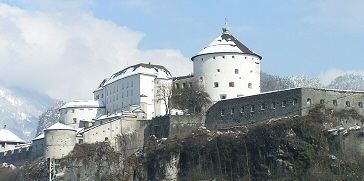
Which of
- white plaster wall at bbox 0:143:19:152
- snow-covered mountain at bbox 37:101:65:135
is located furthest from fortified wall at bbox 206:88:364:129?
snow-covered mountain at bbox 37:101:65:135

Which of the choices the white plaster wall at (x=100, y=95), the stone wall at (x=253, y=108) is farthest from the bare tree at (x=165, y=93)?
the white plaster wall at (x=100, y=95)

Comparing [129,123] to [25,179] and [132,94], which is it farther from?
[25,179]

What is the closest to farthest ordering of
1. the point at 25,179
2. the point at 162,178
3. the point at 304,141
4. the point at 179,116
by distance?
the point at 304,141 < the point at 162,178 < the point at 179,116 < the point at 25,179

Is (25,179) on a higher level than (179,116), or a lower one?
lower

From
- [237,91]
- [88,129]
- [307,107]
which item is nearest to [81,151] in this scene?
[88,129]

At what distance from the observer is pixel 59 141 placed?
306ft

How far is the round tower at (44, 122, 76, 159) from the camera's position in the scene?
92.4m

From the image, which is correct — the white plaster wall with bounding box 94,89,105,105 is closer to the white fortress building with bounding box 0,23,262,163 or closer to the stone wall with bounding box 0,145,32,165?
the white fortress building with bounding box 0,23,262,163

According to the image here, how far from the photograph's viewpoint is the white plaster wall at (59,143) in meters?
92.4

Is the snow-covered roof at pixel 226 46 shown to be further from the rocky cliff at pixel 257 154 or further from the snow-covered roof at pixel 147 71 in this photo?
the rocky cliff at pixel 257 154

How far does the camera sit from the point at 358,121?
76.8 metres

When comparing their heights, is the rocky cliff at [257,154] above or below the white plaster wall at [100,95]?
below

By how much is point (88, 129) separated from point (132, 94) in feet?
23.3

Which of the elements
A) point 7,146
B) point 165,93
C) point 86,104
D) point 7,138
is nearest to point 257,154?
point 165,93
